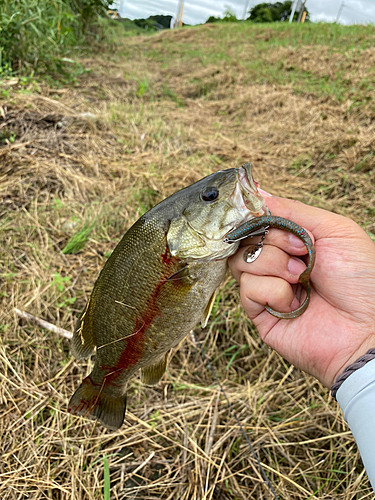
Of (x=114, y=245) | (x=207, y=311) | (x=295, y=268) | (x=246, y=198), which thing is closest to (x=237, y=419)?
(x=207, y=311)

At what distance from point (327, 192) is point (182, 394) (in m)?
2.98

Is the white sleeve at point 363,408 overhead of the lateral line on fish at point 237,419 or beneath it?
overhead

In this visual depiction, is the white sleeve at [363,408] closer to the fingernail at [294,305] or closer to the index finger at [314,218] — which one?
the fingernail at [294,305]

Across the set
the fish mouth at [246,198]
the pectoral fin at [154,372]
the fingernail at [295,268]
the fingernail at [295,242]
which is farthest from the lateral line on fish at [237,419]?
the fish mouth at [246,198]

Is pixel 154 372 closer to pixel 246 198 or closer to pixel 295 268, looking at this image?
pixel 295 268

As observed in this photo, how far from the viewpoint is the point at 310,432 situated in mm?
2084

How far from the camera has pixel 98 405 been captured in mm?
1652

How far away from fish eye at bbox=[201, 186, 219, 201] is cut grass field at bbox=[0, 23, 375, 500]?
1.34m

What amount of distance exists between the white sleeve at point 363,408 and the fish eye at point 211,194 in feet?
2.77

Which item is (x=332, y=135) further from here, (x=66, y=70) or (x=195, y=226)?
(x=66, y=70)

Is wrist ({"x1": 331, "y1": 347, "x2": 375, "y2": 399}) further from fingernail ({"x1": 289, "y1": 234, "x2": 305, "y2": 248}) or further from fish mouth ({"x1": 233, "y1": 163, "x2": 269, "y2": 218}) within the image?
fish mouth ({"x1": 233, "y1": 163, "x2": 269, "y2": 218})

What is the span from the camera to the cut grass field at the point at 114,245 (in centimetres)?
190

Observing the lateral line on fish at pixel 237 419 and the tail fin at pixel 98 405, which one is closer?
the tail fin at pixel 98 405

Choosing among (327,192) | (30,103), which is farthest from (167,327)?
(30,103)
